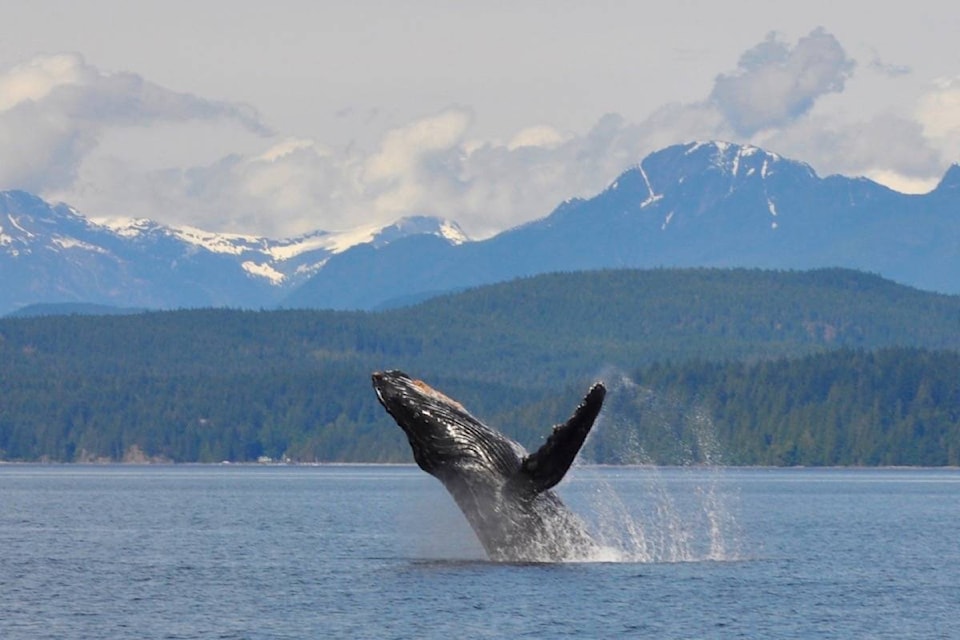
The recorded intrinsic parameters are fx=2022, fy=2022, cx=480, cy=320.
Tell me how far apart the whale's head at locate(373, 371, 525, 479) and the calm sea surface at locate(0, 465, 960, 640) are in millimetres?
3889

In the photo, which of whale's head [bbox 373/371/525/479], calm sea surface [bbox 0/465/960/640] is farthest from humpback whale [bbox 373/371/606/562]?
calm sea surface [bbox 0/465/960/640]

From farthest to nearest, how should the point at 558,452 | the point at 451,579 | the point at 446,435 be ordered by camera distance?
the point at 451,579, the point at 446,435, the point at 558,452

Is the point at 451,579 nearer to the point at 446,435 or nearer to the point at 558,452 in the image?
the point at 446,435

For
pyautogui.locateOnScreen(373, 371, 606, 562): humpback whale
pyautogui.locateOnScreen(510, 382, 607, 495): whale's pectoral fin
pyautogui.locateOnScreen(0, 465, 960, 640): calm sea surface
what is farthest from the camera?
pyautogui.locateOnScreen(0, 465, 960, 640): calm sea surface

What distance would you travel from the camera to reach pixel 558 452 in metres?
42.3

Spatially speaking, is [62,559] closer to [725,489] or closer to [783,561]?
[783,561]

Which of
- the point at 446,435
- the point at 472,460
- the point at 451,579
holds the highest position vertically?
the point at 446,435

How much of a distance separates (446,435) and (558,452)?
10.0 feet

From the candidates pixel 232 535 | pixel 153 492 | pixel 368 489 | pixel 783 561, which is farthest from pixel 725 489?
pixel 783 561

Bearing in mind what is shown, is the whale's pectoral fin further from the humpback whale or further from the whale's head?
the whale's head

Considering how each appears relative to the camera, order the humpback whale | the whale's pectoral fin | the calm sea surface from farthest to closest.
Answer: the calm sea surface < the humpback whale < the whale's pectoral fin

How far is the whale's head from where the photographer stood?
4400 cm

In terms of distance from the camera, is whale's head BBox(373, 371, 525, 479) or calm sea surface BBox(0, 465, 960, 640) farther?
calm sea surface BBox(0, 465, 960, 640)

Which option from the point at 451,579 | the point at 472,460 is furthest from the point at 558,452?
the point at 451,579
